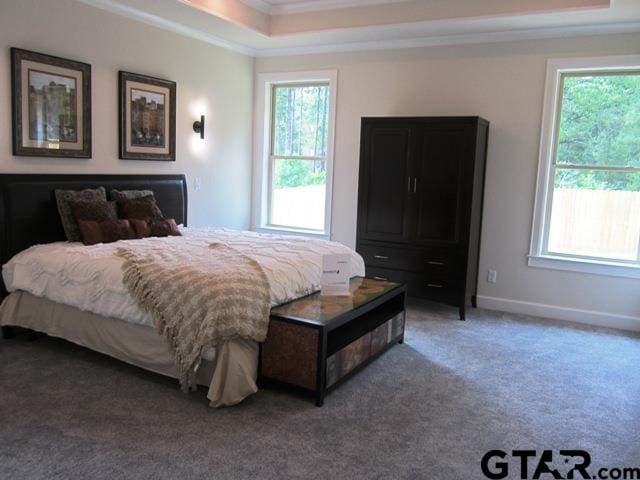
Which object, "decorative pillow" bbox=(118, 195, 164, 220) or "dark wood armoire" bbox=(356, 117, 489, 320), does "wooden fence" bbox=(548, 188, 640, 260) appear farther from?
"decorative pillow" bbox=(118, 195, 164, 220)

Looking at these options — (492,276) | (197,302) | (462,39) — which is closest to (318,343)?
(197,302)

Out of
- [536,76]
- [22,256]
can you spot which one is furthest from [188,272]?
[536,76]

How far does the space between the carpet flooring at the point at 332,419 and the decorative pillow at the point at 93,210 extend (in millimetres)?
932

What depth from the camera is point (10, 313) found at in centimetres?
379

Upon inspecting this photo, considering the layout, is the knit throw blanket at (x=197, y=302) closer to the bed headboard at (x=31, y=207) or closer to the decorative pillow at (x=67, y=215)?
the decorative pillow at (x=67, y=215)

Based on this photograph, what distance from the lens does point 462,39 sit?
5.10 m

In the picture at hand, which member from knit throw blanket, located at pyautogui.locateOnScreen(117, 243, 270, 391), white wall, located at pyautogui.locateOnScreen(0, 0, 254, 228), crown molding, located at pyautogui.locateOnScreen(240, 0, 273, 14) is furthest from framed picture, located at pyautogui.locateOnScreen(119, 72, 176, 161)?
knit throw blanket, located at pyautogui.locateOnScreen(117, 243, 270, 391)

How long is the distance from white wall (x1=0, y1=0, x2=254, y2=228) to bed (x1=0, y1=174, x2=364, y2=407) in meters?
0.32

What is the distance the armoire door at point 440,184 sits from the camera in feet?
15.5

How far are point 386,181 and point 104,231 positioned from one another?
2486mm

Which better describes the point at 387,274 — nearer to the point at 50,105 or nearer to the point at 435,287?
the point at 435,287

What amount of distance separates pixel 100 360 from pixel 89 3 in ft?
9.18

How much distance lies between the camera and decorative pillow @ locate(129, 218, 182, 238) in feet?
14.2

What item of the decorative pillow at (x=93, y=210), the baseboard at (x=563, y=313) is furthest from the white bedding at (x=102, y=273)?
the baseboard at (x=563, y=313)
